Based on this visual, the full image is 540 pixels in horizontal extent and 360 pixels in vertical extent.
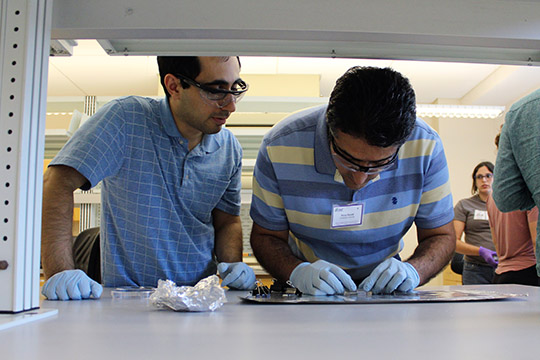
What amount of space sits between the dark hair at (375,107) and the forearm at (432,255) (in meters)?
0.45

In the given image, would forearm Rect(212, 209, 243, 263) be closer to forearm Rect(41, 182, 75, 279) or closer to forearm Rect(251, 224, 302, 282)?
forearm Rect(251, 224, 302, 282)

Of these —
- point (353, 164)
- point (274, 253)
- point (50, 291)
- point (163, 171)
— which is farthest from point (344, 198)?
point (50, 291)

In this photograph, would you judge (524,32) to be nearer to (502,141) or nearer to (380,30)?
(380,30)

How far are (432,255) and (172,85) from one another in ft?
3.52

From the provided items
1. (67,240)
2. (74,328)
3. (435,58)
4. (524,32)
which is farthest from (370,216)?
(74,328)

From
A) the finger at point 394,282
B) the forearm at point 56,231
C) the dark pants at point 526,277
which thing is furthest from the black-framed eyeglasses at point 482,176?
the forearm at point 56,231

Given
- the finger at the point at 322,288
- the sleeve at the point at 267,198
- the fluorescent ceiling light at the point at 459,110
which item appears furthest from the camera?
the fluorescent ceiling light at the point at 459,110

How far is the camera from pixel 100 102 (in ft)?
12.5

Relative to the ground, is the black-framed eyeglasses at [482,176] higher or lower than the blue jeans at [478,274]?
higher

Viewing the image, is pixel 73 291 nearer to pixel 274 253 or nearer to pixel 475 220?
pixel 274 253

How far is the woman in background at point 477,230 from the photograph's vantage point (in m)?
3.75

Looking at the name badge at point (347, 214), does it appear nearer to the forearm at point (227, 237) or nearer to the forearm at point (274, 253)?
the forearm at point (274, 253)

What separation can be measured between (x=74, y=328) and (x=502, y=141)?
1297mm

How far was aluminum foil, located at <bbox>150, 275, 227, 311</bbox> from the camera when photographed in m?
0.85
